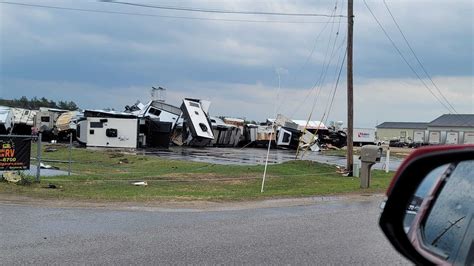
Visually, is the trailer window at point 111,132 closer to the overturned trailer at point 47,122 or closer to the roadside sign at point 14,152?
the overturned trailer at point 47,122

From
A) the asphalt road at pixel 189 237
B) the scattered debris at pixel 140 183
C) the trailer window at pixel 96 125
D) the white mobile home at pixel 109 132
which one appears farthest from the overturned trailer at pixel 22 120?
the asphalt road at pixel 189 237

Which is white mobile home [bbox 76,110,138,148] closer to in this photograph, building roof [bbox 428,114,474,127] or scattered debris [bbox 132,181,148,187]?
scattered debris [bbox 132,181,148,187]

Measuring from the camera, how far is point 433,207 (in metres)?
2.53

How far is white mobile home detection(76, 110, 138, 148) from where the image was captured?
131ft

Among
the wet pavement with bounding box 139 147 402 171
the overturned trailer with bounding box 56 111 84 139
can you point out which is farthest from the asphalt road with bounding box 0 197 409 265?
the overturned trailer with bounding box 56 111 84 139

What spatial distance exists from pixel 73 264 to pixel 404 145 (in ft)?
300

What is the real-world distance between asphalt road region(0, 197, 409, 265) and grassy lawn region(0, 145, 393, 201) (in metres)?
2.37

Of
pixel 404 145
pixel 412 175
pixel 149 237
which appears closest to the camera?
pixel 412 175

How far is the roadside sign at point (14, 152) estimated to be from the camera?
45.6 feet

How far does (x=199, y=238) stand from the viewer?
7.88 meters

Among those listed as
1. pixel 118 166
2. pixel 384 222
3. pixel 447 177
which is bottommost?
pixel 118 166

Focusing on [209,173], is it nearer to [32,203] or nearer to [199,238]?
[32,203]

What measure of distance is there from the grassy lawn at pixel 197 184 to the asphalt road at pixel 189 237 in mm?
2372

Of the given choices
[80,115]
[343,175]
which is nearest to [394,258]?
[343,175]
